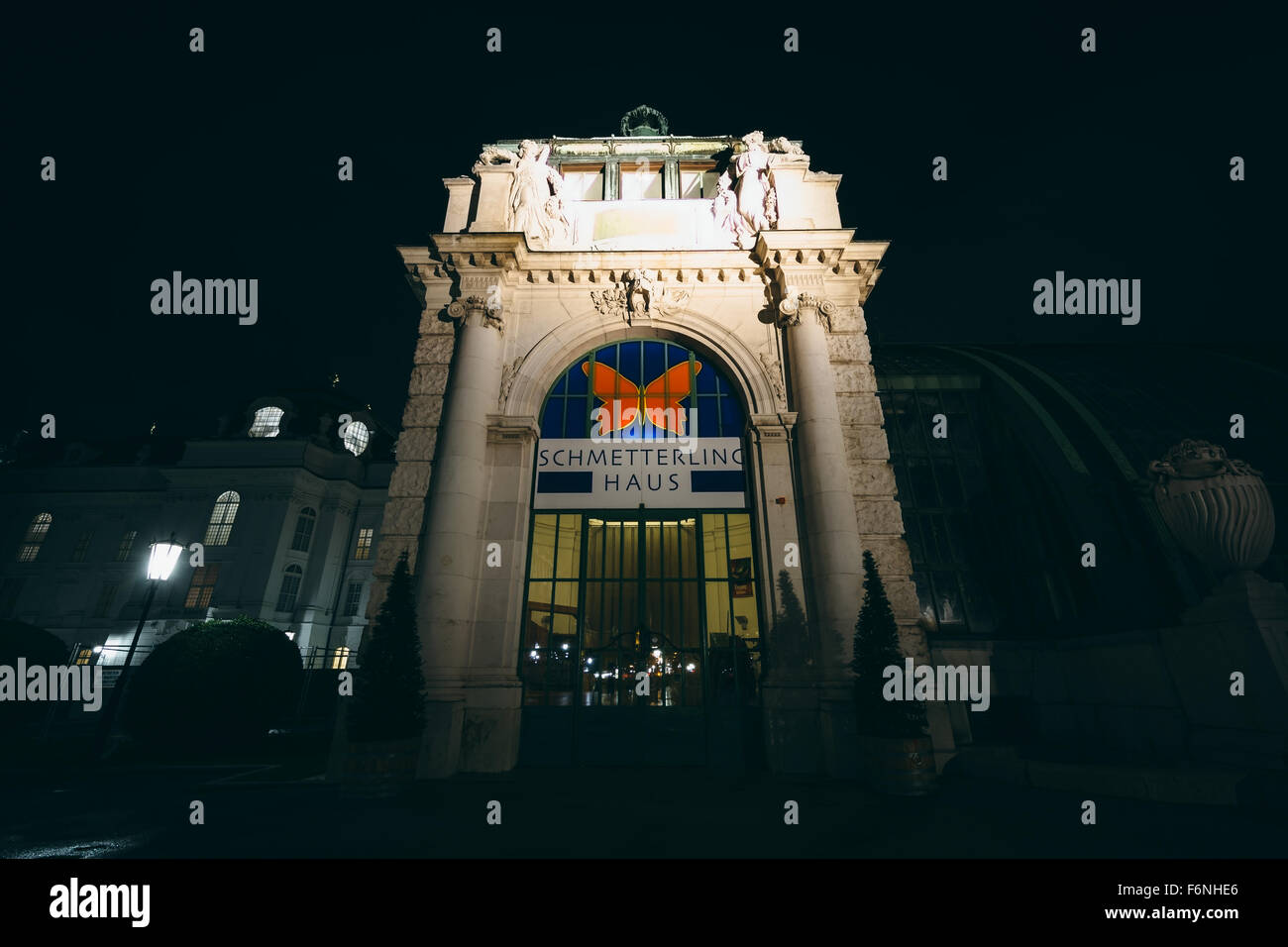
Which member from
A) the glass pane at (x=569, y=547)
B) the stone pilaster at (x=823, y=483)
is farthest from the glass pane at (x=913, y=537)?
the glass pane at (x=569, y=547)

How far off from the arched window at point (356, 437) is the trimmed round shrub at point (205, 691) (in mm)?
27765

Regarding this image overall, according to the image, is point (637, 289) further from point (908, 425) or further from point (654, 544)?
point (908, 425)

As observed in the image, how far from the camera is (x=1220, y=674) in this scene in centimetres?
761

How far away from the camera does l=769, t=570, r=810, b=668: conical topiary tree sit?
9812mm

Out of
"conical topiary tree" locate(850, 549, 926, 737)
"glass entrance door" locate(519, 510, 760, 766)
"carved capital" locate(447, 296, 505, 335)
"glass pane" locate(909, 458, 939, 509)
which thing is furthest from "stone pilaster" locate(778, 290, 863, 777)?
"carved capital" locate(447, 296, 505, 335)

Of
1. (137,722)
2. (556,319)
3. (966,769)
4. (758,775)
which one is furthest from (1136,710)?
(137,722)

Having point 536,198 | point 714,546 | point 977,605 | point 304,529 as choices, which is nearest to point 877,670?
point 714,546

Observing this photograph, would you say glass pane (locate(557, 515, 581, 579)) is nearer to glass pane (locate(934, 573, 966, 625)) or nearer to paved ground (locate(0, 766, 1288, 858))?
paved ground (locate(0, 766, 1288, 858))

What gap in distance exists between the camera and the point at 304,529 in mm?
35938

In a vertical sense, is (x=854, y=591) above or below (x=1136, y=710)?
above

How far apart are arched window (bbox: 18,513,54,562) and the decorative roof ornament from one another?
164 ft

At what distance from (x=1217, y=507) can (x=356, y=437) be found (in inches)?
1781
